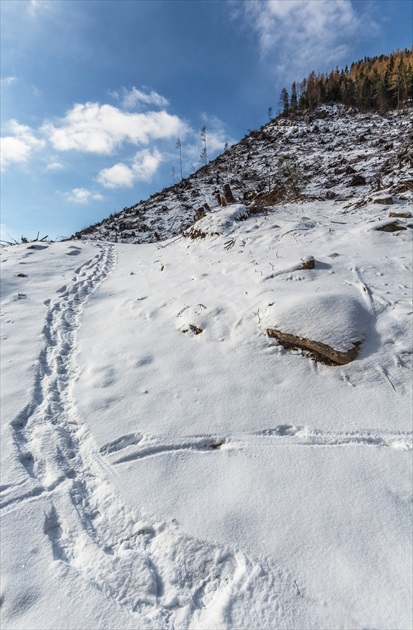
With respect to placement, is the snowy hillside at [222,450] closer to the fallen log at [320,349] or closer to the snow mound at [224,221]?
the fallen log at [320,349]

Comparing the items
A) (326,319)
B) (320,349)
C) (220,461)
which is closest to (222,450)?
(220,461)

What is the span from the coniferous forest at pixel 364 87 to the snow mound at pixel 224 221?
31.6 m

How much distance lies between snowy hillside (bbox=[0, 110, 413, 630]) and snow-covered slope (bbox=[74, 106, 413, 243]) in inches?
224

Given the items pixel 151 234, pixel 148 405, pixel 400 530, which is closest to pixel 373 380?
pixel 400 530

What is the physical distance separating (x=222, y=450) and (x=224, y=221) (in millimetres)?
7579

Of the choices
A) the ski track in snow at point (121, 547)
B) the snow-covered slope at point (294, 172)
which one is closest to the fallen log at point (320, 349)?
the ski track in snow at point (121, 547)

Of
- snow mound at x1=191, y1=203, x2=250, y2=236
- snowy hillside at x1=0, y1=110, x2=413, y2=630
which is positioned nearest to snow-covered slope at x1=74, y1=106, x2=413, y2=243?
snow mound at x1=191, y1=203, x2=250, y2=236

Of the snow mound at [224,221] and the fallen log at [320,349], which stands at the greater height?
the snow mound at [224,221]

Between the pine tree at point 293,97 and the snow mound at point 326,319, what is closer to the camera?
the snow mound at point 326,319

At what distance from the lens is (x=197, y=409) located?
3.14 m

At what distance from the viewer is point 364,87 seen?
109 ft

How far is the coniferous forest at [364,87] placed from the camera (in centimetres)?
3173

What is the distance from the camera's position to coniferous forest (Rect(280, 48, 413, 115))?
3173 centimetres

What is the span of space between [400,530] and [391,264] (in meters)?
3.92
